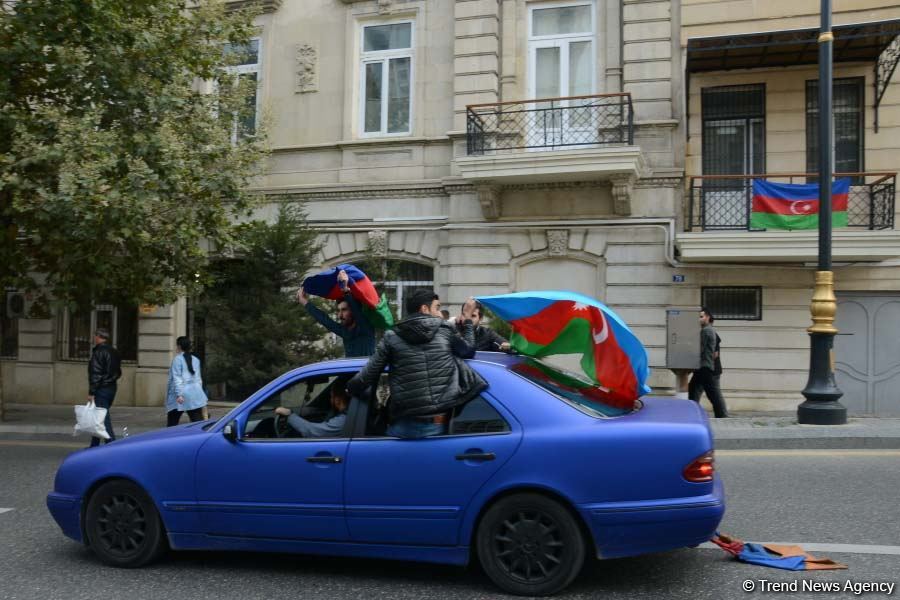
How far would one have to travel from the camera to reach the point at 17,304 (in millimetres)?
18031

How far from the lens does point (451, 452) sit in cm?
473

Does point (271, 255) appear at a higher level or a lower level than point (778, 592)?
higher

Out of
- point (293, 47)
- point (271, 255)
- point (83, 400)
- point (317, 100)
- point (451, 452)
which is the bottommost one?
point (83, 400)

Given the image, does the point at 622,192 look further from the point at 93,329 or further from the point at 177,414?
the point at 93,329

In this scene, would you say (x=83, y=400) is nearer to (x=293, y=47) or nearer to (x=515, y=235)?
(x=293, y=47)

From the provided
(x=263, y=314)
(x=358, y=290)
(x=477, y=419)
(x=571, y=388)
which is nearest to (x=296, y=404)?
(x=477, y=419)

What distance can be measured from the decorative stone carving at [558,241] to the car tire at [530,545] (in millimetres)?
10448

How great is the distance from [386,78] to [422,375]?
1249 cm

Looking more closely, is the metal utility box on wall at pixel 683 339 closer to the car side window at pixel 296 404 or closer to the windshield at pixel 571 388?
the windshield at pixel 571 388

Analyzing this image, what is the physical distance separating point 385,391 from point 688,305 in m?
10.2

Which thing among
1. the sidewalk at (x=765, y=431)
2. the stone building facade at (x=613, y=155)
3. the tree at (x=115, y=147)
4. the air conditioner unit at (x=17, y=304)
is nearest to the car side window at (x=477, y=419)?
the sidewalk at (x=765, y=431)

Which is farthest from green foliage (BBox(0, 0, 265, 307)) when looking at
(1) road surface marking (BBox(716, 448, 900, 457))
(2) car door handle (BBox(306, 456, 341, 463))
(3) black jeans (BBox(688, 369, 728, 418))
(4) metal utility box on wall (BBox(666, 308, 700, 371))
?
(1) road surface marking (BBox(716, 448, 900, 457))

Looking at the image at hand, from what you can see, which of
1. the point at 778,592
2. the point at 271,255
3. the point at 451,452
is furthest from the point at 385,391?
the point at 271,255

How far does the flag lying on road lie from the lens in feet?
16.4
